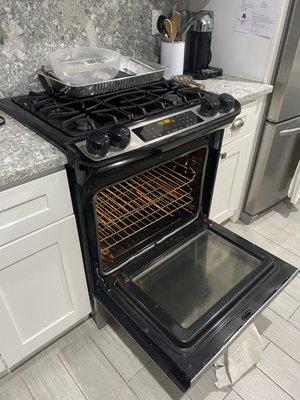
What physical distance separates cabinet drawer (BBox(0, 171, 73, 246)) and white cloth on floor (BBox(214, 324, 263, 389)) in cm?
83

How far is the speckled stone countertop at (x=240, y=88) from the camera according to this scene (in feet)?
4.50

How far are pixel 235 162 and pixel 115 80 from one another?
2.51ft

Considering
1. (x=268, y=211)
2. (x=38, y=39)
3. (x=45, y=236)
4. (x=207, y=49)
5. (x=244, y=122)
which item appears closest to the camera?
(x=45, y=236)

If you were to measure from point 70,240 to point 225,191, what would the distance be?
95cm

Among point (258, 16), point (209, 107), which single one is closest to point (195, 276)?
Answer: point (209, 107)

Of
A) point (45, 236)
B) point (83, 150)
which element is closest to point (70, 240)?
point (45, 236)

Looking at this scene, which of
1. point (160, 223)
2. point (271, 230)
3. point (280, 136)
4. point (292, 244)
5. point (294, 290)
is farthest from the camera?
point (271, 230)

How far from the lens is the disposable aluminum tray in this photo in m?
1.14

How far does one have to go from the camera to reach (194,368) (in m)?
0.83

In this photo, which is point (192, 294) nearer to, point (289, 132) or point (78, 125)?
point (78, 125)

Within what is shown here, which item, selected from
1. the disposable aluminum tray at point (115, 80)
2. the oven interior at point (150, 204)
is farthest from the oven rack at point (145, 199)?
the disposable aluminum tray at point (115, 80)

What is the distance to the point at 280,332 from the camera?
1345 mm

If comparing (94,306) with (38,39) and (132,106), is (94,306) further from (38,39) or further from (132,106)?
(38,39)

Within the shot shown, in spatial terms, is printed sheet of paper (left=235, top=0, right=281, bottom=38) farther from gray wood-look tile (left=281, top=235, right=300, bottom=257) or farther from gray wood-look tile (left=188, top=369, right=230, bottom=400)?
gray wood-look tile (left=188, top=369, right=230, bottom=400)
